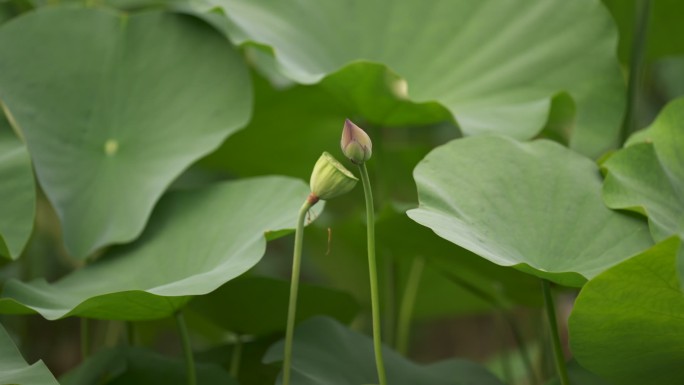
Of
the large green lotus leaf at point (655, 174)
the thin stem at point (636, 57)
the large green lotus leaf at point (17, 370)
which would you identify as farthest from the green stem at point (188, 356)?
the thin stem at point (636, 57)

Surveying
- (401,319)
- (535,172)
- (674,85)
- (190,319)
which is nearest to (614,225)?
(535,172)

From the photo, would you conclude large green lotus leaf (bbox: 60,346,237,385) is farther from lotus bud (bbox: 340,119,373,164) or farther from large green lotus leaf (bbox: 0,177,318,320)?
lotus bud (bbox: 340,119,373,164)

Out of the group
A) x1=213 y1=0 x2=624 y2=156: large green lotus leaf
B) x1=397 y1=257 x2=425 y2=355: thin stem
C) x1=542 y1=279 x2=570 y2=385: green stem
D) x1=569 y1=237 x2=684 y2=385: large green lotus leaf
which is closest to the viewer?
x1=569 y1=237 x2=684 y2=385: large green lotus leaf

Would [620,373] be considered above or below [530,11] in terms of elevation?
below

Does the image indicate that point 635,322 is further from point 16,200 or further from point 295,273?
point 16,200

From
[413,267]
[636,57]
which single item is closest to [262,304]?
[413,267]

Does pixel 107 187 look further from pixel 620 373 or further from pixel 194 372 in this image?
pixel 620 373

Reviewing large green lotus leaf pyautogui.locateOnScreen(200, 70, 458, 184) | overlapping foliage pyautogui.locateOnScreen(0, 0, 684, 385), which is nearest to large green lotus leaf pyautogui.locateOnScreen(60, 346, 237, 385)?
overlapping foliage pyautogui.locateOnScreen(0, 0, 684, 385)
